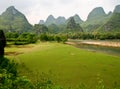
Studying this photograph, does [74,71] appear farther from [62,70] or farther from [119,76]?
[119,76]

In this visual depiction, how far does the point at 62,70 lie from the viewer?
36.3 metres

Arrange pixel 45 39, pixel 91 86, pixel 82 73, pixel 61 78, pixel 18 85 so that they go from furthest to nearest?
pixel 45 39, pixel 82 73, pixel 61 78, pixel 91 86, pixel 18 85

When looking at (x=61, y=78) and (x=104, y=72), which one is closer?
(x=61, y=78)

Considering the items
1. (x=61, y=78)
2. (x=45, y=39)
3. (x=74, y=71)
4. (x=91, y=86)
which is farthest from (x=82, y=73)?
(x=45, y=39)

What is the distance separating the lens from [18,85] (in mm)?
8633

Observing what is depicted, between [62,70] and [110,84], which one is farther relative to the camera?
[62,70]

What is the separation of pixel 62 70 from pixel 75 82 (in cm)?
792

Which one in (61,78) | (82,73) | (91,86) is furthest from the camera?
(82,73)

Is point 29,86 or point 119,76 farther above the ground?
point 29,86

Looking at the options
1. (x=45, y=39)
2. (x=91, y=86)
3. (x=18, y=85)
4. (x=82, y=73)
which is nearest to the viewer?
(x=18, y=85)

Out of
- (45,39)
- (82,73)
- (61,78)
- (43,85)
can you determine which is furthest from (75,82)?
(45,39)

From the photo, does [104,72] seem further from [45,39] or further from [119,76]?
[45,39]

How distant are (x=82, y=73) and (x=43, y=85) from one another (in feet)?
81.1

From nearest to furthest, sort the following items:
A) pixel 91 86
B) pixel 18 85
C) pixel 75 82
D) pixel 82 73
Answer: pixel 18 85, pixel 91 86, pixel 75 82, pixel 82 73
